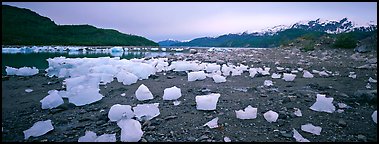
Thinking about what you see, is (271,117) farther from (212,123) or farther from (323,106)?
(323,106)

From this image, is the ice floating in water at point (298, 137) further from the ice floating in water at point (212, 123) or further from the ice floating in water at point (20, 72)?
the ice floating in water at point (20, 72)

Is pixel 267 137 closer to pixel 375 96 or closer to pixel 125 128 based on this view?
pixel 125 128

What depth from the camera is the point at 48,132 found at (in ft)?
7.46

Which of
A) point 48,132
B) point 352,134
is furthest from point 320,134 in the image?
point 48,132

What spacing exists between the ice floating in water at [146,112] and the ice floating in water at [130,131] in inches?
12.4

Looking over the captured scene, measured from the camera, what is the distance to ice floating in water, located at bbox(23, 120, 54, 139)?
221 cm

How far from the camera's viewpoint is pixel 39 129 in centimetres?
227

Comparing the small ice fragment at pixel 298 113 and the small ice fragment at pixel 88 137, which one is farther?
the small ice fragment at pixel 298 113

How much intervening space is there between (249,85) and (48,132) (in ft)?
11.1

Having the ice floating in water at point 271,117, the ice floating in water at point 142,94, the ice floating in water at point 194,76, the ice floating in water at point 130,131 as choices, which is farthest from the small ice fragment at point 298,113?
the ice floating in water at point 194,76

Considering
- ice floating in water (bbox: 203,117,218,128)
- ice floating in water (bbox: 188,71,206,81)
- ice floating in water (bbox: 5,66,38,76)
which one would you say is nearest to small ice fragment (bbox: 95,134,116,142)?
ice floating in water (bbox: 203,117,218,128)

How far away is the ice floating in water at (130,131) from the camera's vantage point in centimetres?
206

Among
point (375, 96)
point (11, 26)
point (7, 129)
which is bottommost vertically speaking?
point (7, 129)

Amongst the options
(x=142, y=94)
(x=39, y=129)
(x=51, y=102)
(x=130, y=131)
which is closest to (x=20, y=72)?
(x=51, y=102)
